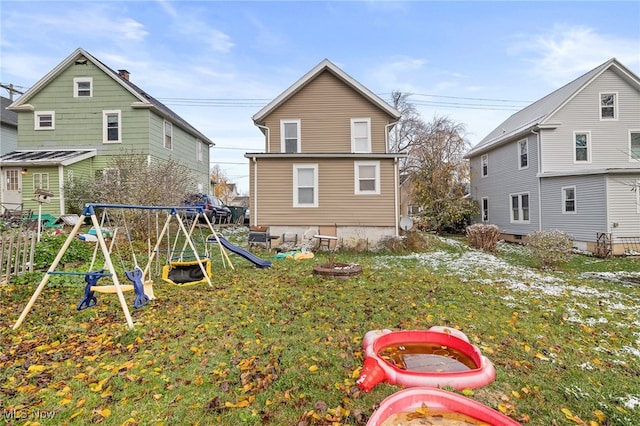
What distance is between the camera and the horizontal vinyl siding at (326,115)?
15.0 m

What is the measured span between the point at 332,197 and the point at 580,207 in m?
12.0

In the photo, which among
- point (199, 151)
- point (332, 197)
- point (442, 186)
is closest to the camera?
point (332, 197)

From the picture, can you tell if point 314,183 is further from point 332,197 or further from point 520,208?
point 520,208

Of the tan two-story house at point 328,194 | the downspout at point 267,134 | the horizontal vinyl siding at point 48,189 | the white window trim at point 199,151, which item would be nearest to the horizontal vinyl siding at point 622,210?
the tan two-story house at point 328,194

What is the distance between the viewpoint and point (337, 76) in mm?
14992

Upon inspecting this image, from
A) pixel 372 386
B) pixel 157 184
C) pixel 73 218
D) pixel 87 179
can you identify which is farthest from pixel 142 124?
pixel 372 386

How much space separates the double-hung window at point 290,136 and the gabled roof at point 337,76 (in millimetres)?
928

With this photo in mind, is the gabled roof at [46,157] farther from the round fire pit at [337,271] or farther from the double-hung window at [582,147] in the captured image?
the double-hung window at [582,147]

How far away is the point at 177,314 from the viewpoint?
18.0 feet

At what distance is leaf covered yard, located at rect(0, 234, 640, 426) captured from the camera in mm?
2971

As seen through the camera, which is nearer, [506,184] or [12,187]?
[12,187]

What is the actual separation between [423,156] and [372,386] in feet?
71.0

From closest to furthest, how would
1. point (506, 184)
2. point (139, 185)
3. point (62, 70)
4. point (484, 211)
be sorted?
point (139, 185), point (62, 70), point (506, 184), point (484, 211)

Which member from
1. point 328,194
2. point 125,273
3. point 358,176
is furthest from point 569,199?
point 125,273
